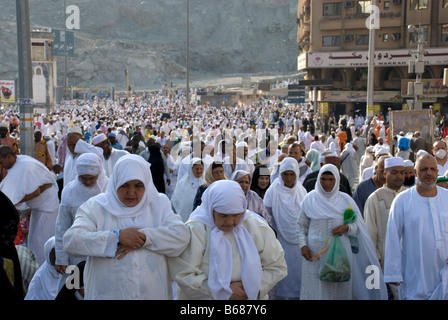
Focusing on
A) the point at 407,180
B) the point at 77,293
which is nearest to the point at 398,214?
the point at 407,180

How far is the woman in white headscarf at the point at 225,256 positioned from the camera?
3.30 meters

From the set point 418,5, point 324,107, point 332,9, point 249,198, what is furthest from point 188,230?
point 332,9

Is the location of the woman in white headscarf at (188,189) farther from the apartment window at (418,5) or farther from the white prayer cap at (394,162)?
the apartment window at (418,5)

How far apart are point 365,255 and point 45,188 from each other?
2992 mm

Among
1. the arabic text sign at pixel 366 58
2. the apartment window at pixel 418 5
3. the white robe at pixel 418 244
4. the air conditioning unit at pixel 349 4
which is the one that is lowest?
the white robe at pixel 418 244

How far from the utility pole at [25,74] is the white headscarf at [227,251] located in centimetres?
659

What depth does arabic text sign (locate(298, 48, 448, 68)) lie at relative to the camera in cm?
3825

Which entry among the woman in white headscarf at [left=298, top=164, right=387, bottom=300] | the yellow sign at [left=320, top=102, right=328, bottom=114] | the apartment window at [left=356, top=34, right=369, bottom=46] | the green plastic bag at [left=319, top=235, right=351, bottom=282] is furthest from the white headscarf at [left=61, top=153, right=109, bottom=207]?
the apartment window at [left=356, top=34, right=369, bottom=46]

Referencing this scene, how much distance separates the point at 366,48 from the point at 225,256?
40080 millimetres

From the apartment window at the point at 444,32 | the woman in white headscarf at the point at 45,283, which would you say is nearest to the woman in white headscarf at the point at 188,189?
the woman in white headscarf at the point at 45,283

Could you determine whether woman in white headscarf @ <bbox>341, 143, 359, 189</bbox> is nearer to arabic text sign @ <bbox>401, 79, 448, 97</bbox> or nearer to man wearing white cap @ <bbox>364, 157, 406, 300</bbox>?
man wearing white cap @ <bbox>364, 157, 406, 300</bbox>

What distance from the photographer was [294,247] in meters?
6.12

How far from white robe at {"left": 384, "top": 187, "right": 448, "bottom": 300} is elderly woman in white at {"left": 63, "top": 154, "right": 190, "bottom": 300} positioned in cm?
178
